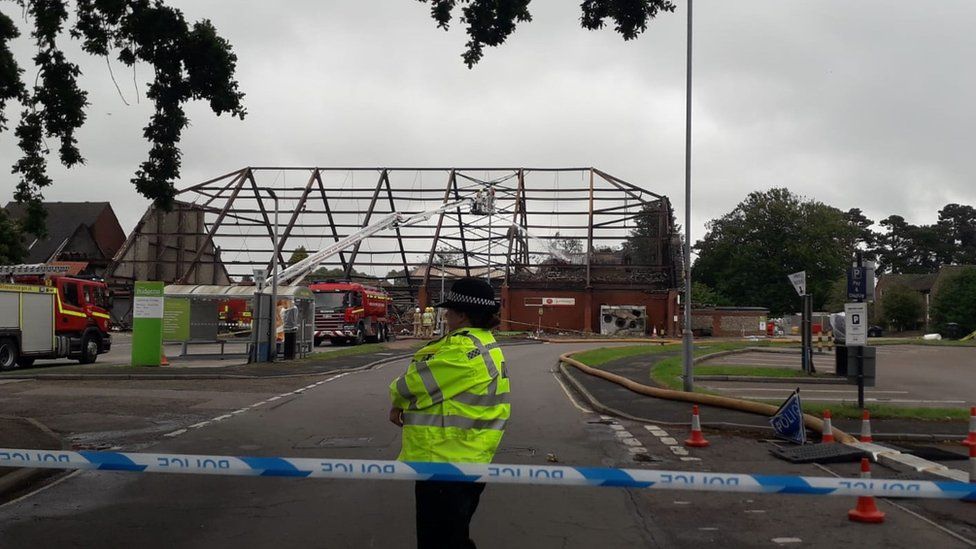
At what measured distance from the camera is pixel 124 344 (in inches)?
1572

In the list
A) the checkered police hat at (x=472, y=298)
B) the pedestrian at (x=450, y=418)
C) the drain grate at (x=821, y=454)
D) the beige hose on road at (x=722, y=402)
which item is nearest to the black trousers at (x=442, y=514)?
the pedestrian at (x=450, y=418)

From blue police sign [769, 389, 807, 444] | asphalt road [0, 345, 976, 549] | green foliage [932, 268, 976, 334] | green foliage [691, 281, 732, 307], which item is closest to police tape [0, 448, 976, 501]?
asphalt road [0, 345, 976, 549]

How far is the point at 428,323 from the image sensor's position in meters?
48.9

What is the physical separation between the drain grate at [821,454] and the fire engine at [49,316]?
21.4 m

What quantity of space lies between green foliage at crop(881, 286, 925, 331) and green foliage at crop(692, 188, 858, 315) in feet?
22.5

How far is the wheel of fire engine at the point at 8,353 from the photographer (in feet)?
77.6

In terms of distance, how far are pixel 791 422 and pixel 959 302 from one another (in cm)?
6686

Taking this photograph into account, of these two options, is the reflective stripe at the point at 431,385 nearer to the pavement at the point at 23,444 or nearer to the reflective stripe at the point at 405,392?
the reflective stripe at the point at 405,392

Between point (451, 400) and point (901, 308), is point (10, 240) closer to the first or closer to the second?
point (451, 400)

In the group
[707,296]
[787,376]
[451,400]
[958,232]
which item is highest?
[958,232]

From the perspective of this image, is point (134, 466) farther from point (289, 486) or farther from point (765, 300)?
point (765, 300)

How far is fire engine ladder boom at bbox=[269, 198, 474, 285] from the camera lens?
4479 cm

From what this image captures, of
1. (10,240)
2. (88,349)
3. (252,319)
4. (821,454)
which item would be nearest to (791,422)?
(821,454)

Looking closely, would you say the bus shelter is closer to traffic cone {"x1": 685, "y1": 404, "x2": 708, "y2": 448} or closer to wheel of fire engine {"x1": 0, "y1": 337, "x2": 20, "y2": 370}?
wheel of fire engine {"x1": 0, "y1": 337, "x2": 20, "y2": 370}
